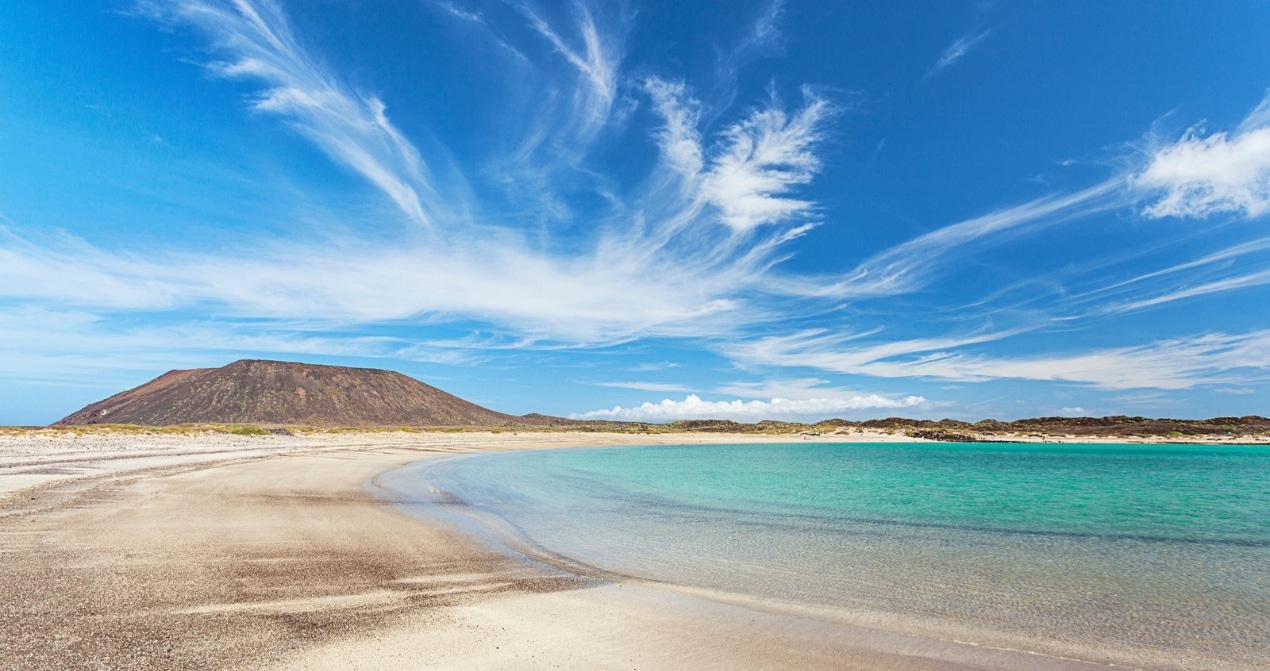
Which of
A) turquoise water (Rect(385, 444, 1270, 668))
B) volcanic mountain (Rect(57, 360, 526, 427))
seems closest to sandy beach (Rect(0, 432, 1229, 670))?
turquoise water (Rect(385, 444, 1270, 668))

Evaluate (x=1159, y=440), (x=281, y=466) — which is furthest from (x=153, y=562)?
(x=1159, y=440)

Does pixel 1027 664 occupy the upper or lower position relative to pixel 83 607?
lower

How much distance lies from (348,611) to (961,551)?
12676 mm

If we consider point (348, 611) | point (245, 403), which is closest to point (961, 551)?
point (348, 611)

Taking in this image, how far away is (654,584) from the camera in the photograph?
31.2ft

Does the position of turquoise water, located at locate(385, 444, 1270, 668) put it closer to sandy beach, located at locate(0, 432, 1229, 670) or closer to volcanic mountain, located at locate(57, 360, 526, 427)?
sandy beach, located at locate(0, 432, 1229, 670)

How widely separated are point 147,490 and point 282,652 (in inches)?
692

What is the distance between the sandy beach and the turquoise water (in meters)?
1.23

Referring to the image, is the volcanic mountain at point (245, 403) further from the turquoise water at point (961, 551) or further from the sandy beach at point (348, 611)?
the sandy beach at point (348, 611)

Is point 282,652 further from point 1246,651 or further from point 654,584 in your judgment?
point 1246,651

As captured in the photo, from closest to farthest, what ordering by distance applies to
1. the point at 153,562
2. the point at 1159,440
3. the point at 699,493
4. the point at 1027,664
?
the point at 1027,664 < the point at 153,562 < the point at 699,493 < the point at 1159,440

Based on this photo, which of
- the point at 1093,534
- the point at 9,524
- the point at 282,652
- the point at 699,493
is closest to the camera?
the point at 282,652

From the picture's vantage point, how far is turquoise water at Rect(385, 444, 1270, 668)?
769cm

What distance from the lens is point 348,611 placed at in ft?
23.7
